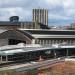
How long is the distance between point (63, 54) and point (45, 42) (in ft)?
78.1

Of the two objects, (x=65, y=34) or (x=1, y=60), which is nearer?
(x=1, y=60)

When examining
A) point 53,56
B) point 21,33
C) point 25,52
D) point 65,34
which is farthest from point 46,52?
point 65,34

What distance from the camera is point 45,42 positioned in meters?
156

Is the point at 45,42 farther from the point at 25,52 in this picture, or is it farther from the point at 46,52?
the point at 25,52

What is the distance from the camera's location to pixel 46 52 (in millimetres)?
128250

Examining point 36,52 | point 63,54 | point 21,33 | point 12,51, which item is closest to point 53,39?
point 21,33

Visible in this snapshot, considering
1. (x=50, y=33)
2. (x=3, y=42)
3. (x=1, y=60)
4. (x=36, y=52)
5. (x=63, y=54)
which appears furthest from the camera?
(x=50, y=33)

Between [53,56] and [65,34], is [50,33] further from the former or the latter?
[53,56]

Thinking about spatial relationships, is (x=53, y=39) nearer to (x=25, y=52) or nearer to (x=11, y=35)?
(x=11, y=35)

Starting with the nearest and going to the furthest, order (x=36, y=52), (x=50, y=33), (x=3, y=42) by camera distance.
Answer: (x=36, y=52)
(x=3, y=42)
(x=50, y=33)

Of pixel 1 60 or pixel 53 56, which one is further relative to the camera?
pixel 53 56

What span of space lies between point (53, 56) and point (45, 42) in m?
30.9

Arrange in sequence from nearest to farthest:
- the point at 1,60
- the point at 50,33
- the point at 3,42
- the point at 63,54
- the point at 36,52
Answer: the point at 1,60 → the point at 36,52 → the point at 63,54 → the point at 3,42 → the point at 50,33

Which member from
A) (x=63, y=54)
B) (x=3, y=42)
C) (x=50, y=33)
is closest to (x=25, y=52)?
(x=63, y=54)
